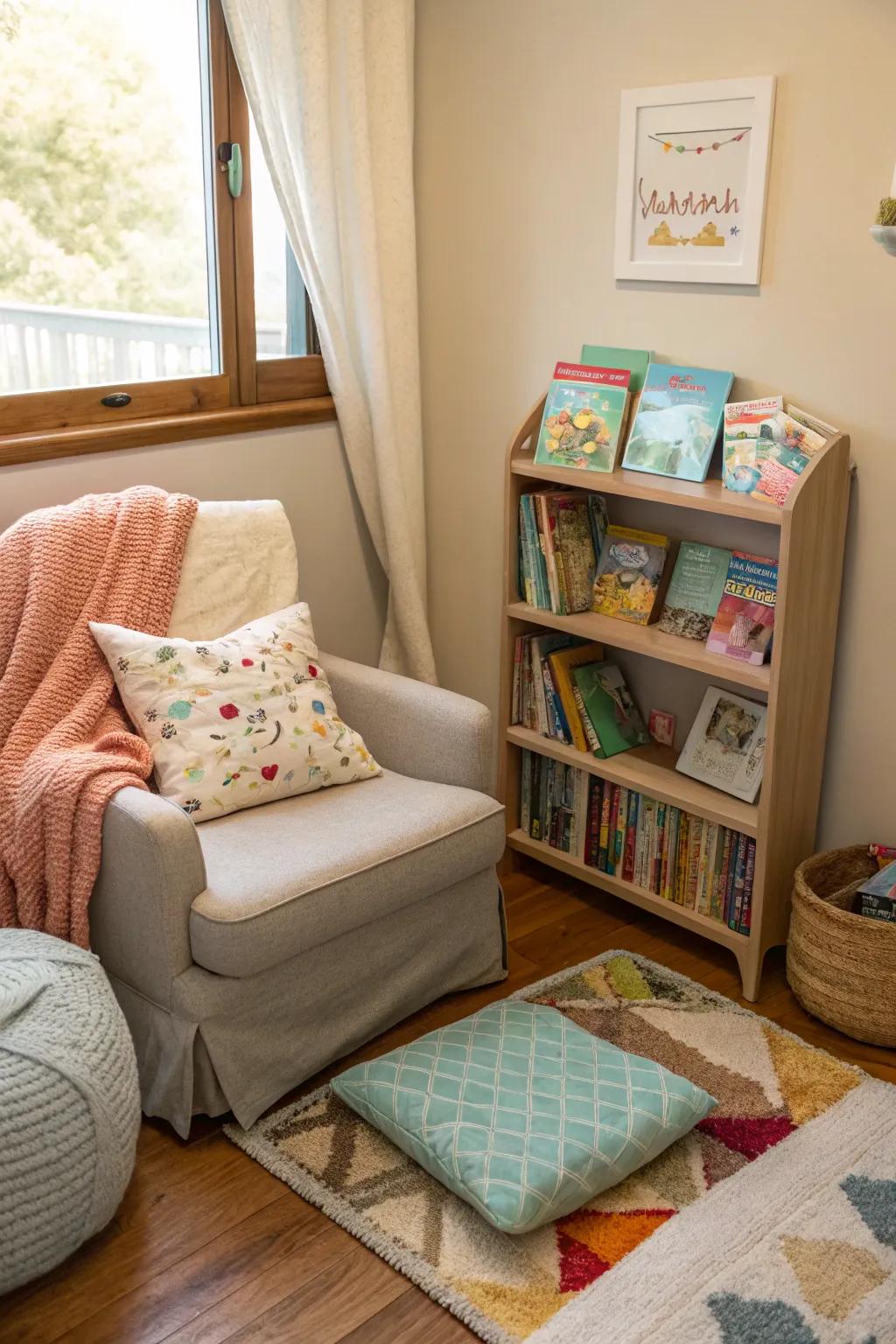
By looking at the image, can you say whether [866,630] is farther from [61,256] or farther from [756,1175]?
[61,256]

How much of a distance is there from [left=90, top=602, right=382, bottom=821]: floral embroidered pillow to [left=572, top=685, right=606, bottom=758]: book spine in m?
0.57

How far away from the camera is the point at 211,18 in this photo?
2.71 meters

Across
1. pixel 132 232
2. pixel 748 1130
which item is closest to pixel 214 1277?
pixel 748 1130

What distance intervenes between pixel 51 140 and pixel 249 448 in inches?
29.6

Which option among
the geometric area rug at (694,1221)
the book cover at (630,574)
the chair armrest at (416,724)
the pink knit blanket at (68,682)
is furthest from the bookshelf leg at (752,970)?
the pink knit blanket at (68,682)

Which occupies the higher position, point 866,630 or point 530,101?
point 530,101

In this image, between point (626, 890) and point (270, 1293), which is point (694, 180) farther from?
point (270, 1293)

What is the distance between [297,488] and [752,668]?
121 cm

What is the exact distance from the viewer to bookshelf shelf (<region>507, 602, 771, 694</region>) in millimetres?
2432

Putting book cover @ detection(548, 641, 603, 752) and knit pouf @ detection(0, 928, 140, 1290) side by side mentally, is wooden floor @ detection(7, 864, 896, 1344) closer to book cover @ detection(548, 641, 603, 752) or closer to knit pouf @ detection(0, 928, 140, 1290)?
knit pouf @ detection(0, 928, 140, 1290)

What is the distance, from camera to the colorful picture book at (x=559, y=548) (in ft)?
8.99

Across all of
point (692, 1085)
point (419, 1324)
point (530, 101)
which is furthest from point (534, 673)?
point (419, 1324)

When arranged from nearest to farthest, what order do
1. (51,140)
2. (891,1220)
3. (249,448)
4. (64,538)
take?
(891,1220) < (64,538) < (51,140) < (249,448)

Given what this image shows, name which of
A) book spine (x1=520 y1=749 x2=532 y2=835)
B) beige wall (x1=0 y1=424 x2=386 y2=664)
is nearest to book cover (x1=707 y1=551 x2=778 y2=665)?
book spine (x1=520 y1=749 x2=532 y2=835)
